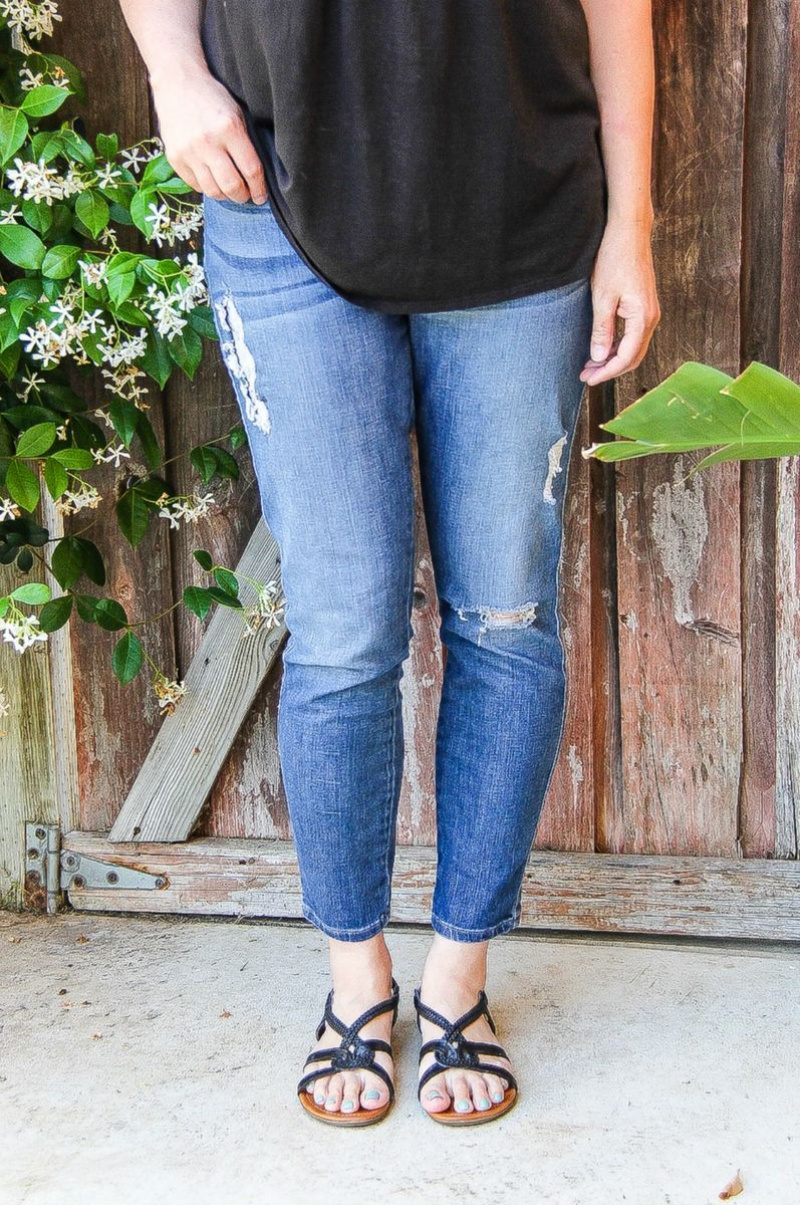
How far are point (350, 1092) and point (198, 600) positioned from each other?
65 cm

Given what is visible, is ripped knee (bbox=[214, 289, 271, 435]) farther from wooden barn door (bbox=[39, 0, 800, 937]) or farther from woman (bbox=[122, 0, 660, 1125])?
wooden barn door (bbox=[39, 0, 800, 937])

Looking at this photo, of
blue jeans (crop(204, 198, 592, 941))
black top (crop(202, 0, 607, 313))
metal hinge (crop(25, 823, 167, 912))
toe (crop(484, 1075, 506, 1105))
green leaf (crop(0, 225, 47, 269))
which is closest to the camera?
black top (crop(202, 0, 607, 313))

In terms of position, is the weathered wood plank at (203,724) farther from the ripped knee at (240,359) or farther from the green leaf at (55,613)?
the ripped knee at (240,359)

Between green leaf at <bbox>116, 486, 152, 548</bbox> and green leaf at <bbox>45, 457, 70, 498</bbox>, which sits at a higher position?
green leaf at <bbox>45, 457, 70, 498</bbox>

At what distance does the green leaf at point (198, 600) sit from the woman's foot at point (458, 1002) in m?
0.54

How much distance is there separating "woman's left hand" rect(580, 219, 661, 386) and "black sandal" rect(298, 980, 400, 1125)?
2.45ft

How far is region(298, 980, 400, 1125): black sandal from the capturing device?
44.0 inches

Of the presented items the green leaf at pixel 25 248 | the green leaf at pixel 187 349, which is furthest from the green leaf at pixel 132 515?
the green leaf at pixel 25 248

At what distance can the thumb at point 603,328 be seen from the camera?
3.50ft

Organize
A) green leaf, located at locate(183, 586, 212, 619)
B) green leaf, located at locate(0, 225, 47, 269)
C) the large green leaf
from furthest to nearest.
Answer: green leaf, located at locate(183, 586, 212, 619)
green leaf, located at locate(0, 225, 47, 269)
the large green leaf

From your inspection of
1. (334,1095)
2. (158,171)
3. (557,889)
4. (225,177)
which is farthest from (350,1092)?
(158,171)

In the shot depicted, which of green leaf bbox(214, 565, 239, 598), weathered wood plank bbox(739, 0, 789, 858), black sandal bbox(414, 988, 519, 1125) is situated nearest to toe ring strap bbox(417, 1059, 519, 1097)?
black sandal bbox(414, 988, 519, 1125)

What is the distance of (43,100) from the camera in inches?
46.3

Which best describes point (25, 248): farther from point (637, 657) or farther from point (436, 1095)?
point (436, 1095)
